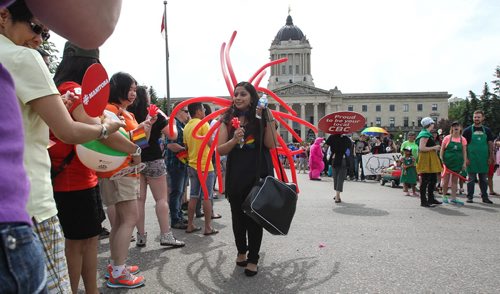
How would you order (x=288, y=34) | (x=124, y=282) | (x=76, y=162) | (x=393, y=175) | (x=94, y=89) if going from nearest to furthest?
1. (x=94, y=89)
2. (x=76, y=162)
3. (x=124, y=282)
4. (x=393, y=175)
5. (x=288, y=34)

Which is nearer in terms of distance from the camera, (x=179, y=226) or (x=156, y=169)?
(x=156, y=169)

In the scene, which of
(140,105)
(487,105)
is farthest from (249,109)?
(487,105)

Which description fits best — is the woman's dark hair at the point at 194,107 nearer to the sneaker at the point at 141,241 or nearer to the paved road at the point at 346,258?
the paved road at the point at 346,258

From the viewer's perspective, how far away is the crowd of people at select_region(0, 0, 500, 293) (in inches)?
32.1

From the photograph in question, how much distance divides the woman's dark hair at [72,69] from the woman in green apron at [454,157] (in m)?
7.54

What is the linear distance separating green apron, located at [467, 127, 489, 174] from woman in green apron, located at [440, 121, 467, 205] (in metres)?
0.32

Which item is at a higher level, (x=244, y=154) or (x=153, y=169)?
(x=244, y=154)

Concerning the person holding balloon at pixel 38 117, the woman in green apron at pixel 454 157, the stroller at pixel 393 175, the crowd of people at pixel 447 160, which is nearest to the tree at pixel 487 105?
the stroller at pixel 393 175

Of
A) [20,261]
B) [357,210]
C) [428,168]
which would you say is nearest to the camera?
[20,261]

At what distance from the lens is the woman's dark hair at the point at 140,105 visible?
429 centimetres

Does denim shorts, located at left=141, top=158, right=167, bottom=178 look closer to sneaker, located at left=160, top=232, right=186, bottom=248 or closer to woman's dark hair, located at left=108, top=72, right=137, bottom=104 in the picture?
sneaker, located at left=160, top=232, right=186, bottom=248

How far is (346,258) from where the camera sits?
12.9 feet

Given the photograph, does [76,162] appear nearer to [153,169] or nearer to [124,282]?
[124,282]

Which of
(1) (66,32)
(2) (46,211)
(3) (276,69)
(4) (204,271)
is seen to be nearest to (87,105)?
(2) (46,211)
